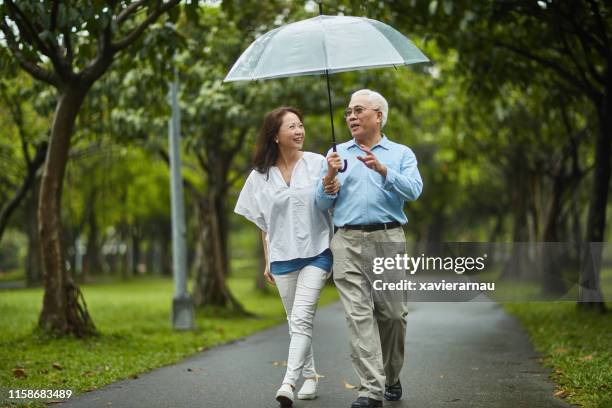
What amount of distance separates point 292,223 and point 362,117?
92cm

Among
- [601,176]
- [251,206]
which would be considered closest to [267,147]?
[251,206]

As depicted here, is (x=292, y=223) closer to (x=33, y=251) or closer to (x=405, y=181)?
(x=405, y=181)

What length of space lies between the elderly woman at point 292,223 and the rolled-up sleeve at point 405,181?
51 centimetres

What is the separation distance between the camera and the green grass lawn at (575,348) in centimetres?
698

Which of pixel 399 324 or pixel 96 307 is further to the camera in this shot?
pixel 96 307

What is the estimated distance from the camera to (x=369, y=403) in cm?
602

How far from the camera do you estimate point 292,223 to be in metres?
6.43

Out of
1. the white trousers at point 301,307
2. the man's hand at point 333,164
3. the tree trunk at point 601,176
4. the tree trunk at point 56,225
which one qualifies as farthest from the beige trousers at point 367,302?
the tree trunk at point 601,176

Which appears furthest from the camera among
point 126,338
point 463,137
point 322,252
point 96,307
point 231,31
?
point 463,137

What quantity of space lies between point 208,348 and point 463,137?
14.9 meters

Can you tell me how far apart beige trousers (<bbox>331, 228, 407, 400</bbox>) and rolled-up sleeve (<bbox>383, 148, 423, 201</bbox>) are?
0.31 meters

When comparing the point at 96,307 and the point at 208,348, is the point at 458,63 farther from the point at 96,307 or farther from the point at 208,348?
the point at 96,307

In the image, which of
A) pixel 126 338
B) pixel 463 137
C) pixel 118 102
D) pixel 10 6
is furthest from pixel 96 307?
pixel 10 6

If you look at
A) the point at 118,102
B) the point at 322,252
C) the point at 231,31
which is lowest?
the point at 322,252
